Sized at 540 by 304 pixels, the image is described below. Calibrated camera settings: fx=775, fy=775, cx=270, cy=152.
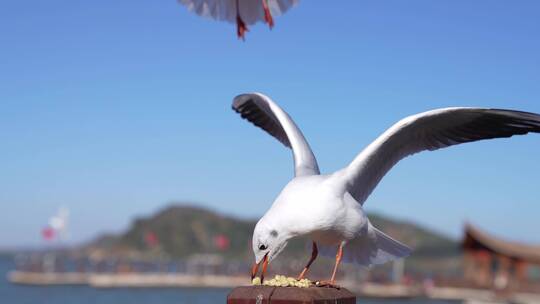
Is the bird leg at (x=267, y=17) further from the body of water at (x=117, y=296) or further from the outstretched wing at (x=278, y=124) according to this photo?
the body of water at (x=117, y=296)

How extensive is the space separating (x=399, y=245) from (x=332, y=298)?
1.24 metres

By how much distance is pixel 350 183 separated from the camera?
408 cm

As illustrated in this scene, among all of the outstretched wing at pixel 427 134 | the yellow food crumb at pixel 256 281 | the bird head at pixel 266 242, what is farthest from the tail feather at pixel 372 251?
the yellow food crumb at pixel 256 281

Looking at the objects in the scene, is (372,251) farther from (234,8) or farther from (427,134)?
(234,8)

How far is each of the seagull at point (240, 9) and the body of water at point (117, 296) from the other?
34460 mm

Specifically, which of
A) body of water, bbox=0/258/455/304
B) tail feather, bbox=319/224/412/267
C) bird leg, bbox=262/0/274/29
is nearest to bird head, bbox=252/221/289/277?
tail feather, bbox=319/224/412/267

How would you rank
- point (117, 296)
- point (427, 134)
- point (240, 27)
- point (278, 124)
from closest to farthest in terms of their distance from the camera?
point (240, 27), point (427, 134), point (278, 124), point (117, 296)

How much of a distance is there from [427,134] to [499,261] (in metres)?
31.0

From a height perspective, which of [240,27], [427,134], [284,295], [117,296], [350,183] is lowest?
[117,296]

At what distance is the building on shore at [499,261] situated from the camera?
32031 mm

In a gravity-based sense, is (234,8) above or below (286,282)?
above

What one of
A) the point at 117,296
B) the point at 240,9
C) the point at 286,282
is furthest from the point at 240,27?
the point at 117,296

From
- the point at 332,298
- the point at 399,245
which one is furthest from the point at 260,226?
the point at 399,245

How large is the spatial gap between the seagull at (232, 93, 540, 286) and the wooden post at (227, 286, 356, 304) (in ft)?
0.53
